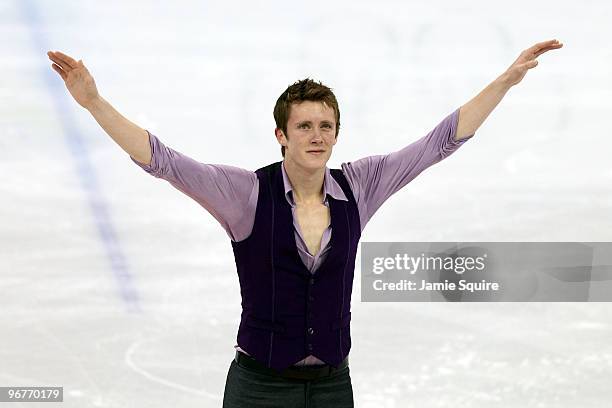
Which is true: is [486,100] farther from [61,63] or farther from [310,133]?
[61,63]

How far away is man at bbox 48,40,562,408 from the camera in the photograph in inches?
89.6

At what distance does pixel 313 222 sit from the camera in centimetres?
236

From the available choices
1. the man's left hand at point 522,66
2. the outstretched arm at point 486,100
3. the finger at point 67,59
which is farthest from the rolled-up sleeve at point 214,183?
the man's left hand at point 522,66

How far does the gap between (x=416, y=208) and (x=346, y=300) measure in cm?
197

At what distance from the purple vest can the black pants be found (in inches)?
2.1

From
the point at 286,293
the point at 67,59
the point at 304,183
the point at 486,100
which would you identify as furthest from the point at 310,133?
the point at 67,59

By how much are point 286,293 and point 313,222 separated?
20 centimetres

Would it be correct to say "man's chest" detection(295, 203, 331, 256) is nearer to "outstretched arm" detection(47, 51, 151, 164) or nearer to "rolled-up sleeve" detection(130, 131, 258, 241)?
"rolled-up sleeve" detection(130, 131, 258, 241)

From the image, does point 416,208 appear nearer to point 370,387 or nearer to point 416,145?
point 370,387

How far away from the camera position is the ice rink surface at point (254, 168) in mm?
4062

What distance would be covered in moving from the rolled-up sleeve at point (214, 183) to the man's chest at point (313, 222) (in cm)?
13

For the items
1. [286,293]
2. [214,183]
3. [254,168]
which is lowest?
[286,293]

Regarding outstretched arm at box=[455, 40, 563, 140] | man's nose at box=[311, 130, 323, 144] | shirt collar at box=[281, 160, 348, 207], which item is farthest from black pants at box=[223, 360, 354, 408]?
outstretched arm at box=[455, 40, 563, 140]

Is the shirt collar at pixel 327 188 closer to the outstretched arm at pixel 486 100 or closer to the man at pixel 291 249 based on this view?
the man at pixel 291 249
